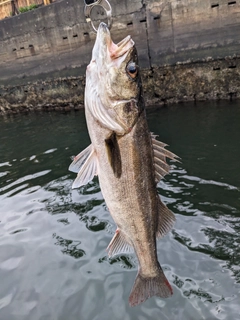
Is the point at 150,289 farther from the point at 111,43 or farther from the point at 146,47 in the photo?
the point at 146,47

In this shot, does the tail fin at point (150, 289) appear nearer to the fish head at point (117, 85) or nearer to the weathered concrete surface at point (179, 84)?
the fish head at point (117, 85)

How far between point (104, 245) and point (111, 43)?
10.4ft

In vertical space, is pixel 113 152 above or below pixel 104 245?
above

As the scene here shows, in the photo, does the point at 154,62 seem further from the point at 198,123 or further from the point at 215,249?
the point at 215,249

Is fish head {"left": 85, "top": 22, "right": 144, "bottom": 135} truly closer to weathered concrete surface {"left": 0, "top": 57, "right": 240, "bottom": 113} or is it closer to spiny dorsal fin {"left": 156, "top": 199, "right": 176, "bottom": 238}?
spiny dorsal fin {"left": 156, "top": 199, "right": 176, "bottom": 238}

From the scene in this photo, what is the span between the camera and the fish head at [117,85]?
246cm

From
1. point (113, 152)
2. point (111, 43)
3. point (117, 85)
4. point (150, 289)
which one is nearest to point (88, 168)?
point (113, 152)

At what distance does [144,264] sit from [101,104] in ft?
5.05

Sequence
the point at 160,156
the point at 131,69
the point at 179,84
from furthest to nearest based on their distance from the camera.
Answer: the point at 179,84 < the point at 160,156 < the point at 131,69

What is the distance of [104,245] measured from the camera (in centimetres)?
478

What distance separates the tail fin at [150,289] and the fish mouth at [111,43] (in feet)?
6.57

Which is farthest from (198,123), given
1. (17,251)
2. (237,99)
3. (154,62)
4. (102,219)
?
(17,251)

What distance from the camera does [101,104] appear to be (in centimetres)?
252

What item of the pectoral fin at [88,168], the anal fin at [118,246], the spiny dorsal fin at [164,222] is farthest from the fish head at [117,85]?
the anal fin at [118,246]
